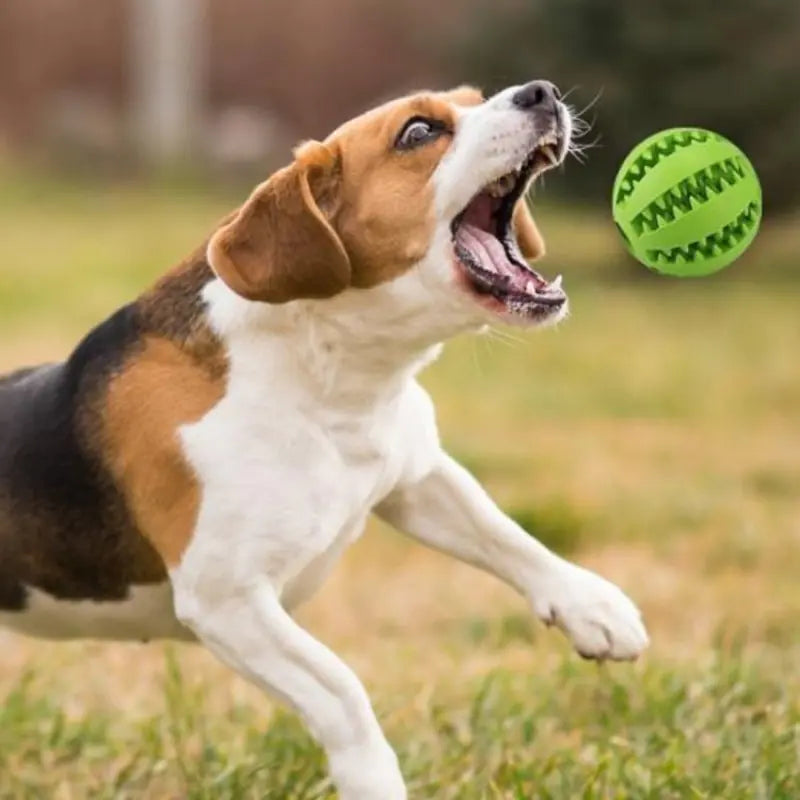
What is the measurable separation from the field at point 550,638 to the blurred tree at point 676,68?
276cm

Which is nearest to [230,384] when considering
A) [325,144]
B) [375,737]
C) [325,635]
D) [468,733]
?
[325,144]

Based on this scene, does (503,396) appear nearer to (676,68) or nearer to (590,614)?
(676,68)

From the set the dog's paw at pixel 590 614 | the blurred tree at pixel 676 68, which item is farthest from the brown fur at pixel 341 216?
the blurred tree at pixel 676 68

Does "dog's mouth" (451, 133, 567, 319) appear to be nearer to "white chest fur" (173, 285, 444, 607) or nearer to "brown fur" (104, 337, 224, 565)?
"white chest fur" (173, 285, 444, 607)

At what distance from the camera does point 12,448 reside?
4.37 metres

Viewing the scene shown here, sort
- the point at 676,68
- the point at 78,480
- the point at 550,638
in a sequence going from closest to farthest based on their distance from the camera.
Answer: the point at 78,480, the point at 550,638, the point at 676,68

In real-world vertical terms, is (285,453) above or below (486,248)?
below

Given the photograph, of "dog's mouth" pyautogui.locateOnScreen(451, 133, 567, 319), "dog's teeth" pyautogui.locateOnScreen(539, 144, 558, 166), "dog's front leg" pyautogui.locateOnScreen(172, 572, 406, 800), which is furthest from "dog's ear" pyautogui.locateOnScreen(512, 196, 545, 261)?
"dog's front leg" pyautogui.locateOnScreen(172, 572, 406, 800)

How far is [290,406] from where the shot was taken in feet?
13.3

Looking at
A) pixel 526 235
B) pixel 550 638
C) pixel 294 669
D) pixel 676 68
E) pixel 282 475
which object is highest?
pixel 526 235

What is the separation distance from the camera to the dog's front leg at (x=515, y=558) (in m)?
4.31

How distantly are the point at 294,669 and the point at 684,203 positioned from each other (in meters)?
1.29

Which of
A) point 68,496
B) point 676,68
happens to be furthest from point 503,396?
point 68,496

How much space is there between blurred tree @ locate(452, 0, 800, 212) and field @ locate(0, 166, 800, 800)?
2764mm
